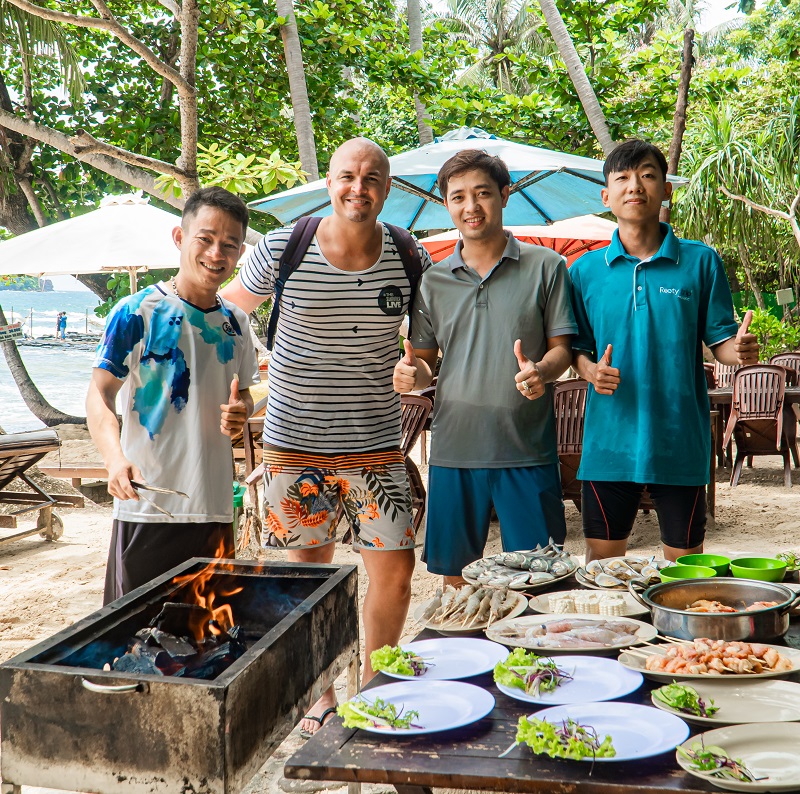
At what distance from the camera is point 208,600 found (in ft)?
8.50

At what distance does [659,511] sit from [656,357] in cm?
57

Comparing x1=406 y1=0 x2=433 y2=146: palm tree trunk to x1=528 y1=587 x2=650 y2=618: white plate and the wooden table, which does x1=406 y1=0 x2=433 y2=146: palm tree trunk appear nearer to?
x1=528 y1=587 x2=650 y2=618: white plate

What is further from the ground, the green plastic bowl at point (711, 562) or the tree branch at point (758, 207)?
the tree branch at point (758, 207)

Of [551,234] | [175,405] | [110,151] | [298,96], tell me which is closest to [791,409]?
[551,234]

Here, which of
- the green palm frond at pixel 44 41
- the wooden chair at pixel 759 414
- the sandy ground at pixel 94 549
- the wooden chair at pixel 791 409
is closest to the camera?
the sandy ground at pixel 94 549

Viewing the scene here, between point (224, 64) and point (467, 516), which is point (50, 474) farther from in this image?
point (467, 516)

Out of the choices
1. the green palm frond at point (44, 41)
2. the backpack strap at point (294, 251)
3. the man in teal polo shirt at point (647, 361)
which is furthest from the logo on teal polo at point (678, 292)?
the green palm frond at point (44, 41)

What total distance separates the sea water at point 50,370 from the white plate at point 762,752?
1176 centimetres

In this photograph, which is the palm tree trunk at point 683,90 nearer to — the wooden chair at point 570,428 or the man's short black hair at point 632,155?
the wooden chair at point 570,428

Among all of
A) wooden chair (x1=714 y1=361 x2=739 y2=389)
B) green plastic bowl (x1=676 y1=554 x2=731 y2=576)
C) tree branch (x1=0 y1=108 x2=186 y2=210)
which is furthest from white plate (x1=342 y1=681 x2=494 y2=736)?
wooden chair (x1=714 y1=361 x2=739 y2=389)

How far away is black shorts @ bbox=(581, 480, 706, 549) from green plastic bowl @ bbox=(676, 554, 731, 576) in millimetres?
680

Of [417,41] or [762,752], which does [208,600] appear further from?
[417,41]

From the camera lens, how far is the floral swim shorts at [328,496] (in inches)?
116

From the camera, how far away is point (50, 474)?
799cm
